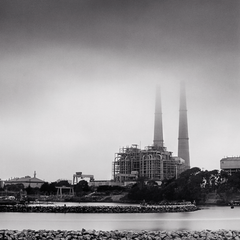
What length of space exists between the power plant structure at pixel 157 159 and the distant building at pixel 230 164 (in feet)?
13.8

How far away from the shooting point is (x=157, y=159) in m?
64.2

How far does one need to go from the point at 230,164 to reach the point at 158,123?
33.1ft

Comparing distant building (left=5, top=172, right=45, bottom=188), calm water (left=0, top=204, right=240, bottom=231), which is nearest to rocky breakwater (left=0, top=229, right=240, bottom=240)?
calm water (left=0, top=204, right=240, bottom=231)

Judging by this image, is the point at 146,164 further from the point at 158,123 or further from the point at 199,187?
the point at 199,187

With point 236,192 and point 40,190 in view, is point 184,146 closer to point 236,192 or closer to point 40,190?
point 236,192

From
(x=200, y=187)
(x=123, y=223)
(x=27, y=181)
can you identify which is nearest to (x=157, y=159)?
(x=200, y=187)

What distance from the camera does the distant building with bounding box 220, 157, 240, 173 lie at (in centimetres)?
6188

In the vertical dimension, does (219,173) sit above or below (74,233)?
above

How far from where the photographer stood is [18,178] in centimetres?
9819

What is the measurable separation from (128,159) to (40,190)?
16.3 m

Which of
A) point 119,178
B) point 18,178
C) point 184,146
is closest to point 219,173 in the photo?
point 184,146

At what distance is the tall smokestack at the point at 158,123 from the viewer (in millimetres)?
59928

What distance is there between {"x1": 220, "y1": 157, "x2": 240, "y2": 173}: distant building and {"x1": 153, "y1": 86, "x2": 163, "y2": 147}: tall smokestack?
7877 mm

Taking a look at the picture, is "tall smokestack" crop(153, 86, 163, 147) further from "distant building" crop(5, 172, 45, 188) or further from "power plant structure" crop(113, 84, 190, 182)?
"distant building" crop(5, 172, 45, 188)
